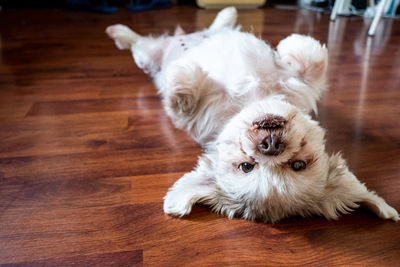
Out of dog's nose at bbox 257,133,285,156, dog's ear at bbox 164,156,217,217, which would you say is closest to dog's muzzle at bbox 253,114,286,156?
dog's nose at bbox 257,133,285,156

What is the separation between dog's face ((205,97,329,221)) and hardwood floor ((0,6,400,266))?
8 centimetres

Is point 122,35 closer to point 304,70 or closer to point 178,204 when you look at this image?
point 304,70

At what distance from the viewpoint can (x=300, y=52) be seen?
1311mm

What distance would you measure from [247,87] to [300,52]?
0.85 feet

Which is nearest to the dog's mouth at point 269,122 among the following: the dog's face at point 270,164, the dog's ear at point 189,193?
the dog's face at point 270,164

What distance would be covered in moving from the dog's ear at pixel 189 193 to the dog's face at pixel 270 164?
31mm

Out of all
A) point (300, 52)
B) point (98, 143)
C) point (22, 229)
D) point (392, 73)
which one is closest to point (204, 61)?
point (300, 52)

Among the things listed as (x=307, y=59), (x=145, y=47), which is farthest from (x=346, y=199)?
(x=145, y=47)

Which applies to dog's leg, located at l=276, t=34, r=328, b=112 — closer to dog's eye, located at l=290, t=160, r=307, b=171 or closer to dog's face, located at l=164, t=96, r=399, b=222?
dog's face, located at l=164, t=96, r=399, b=222

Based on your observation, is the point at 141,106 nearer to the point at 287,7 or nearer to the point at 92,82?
the point at 92,82

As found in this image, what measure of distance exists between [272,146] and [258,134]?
0.06 metres

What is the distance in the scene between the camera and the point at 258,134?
3.04 feet

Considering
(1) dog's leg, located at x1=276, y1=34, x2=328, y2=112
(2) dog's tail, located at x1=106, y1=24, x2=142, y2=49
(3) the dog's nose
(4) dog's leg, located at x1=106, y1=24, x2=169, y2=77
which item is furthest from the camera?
(2) dog's tail, located at x1=106, y1=24, x2=142, y2=49

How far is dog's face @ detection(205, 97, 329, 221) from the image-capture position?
0.91m
